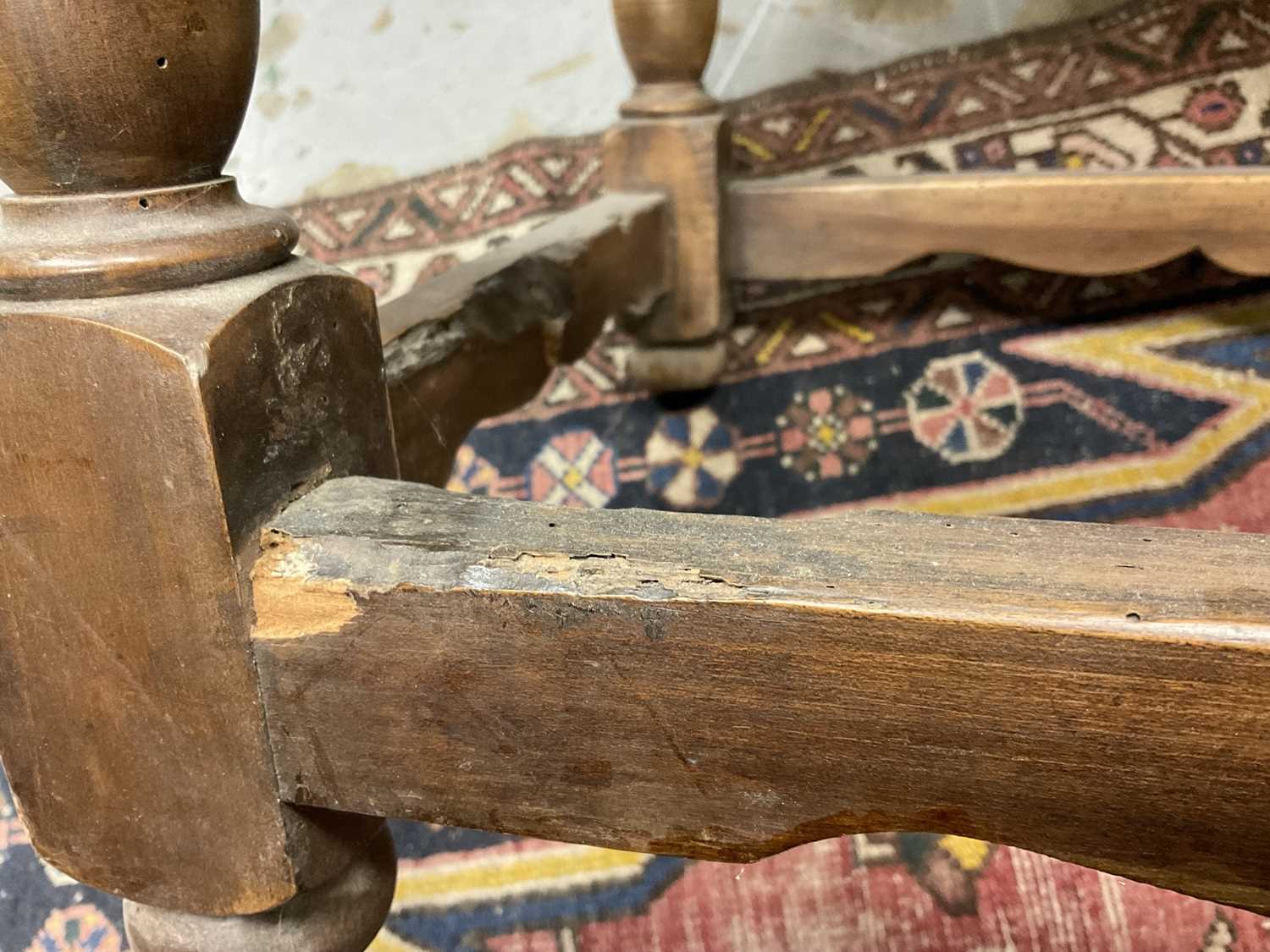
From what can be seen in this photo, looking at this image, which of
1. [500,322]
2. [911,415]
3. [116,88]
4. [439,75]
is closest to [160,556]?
[116,88]

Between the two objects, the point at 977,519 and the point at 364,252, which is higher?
the point at 977,519

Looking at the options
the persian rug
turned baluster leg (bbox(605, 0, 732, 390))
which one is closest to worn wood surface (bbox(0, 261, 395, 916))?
the persian rug

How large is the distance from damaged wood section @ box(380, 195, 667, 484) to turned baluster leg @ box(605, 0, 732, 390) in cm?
6

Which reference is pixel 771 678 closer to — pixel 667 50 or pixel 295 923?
pixel 295 923

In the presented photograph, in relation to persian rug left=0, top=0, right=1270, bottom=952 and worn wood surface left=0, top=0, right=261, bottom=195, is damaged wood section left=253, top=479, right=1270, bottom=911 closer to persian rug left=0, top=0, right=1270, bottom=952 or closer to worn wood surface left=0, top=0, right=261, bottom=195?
worn wood surface left=0, top=0, right=261, bottom=195

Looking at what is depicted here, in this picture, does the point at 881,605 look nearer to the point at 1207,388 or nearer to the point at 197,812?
the point at 197,812

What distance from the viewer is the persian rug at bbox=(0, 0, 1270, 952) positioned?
853 millimetres

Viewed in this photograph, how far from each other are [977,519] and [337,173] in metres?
1.16

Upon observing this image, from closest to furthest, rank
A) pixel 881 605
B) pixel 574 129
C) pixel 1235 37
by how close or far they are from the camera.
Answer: pixel 881 605, pixel 1235 37, pixel 574 129

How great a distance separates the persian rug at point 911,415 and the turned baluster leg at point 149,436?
20.9 inches

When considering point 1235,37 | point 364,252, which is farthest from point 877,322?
point 364,252

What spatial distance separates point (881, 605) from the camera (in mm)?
323

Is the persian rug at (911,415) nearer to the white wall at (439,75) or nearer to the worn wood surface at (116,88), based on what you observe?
the white wall at (439,75)

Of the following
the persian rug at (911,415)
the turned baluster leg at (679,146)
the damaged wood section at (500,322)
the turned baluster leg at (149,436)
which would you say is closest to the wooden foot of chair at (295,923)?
the turned baluster leg at (149,436)
